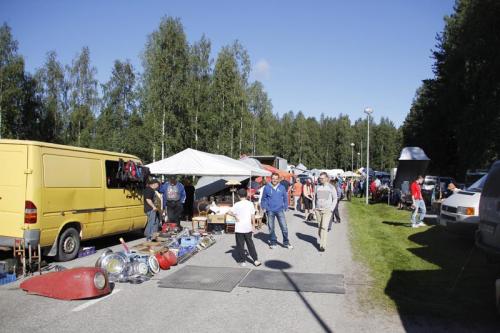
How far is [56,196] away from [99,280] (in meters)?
2.76

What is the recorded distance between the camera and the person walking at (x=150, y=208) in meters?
11.2

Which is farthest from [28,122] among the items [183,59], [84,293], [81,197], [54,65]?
[84,293]

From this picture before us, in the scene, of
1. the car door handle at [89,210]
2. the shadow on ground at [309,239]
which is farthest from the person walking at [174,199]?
the shadow on ground at [309,239]

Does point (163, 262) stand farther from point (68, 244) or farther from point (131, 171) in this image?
point (131, 171)

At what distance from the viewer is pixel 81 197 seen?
8969 mm

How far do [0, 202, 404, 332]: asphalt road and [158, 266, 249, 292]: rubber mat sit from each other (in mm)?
215

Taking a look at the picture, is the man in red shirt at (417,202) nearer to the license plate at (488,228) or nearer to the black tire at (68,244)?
the license plate at (488,228)

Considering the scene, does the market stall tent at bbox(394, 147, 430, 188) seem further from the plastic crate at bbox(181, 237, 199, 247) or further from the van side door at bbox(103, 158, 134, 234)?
the van side door at bbox(103, 158, 134, 234)

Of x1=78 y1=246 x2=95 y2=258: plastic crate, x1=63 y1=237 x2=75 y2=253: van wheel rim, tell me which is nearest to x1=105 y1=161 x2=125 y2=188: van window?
x1=78 y1=246 x2=95 y2=258: plastic crate

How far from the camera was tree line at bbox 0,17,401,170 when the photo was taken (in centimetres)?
3309

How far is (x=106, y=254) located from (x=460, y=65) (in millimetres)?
31699

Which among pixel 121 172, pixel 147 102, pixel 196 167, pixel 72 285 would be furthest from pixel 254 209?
pixel 147 102

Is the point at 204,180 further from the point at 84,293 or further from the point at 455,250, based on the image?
the point at 84,293

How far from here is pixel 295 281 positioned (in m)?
7.19
